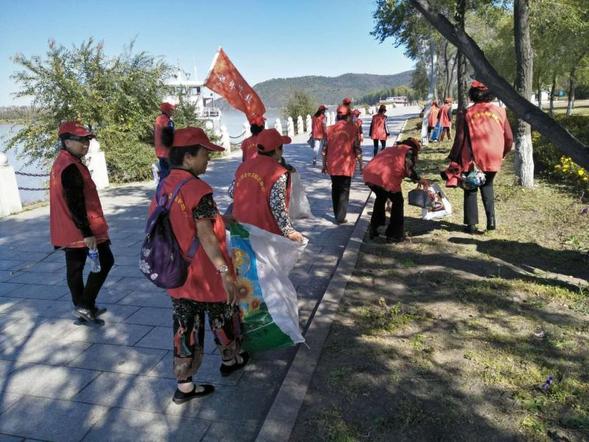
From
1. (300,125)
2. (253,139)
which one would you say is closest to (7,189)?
(253,139)

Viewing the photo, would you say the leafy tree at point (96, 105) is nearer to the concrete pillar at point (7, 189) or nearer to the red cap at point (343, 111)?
the concrete pillar at point (7, 189)

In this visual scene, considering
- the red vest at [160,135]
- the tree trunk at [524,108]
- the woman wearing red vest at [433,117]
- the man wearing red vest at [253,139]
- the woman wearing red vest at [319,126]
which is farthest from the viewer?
the woman wearing red vest at [433,117]

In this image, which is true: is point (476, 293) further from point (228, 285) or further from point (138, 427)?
point (138, 427)

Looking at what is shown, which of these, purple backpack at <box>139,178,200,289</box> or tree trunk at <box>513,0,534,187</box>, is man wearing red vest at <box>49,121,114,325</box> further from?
tree trunk at <box>513,0,534,187</box>

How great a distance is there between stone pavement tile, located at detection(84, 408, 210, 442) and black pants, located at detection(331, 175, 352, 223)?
14.8 feet

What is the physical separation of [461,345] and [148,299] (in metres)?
3.01

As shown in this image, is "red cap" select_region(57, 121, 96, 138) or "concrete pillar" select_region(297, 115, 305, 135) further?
"concrete pillar" select_region(297, 115, 305, 135)

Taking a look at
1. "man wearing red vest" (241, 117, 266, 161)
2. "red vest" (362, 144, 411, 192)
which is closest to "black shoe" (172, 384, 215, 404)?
"man wearing red vest" (241, 117, 266, 161)

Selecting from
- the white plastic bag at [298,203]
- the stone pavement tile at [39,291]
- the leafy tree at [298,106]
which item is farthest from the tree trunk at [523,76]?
the leafy tree at [298,106]

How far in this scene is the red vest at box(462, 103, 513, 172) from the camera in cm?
545

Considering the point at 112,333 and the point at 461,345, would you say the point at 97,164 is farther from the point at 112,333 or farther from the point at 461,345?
the point at 461,345

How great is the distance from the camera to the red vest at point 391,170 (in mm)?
5488

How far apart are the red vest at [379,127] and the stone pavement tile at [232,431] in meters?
10.7

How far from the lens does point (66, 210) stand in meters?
3.76
